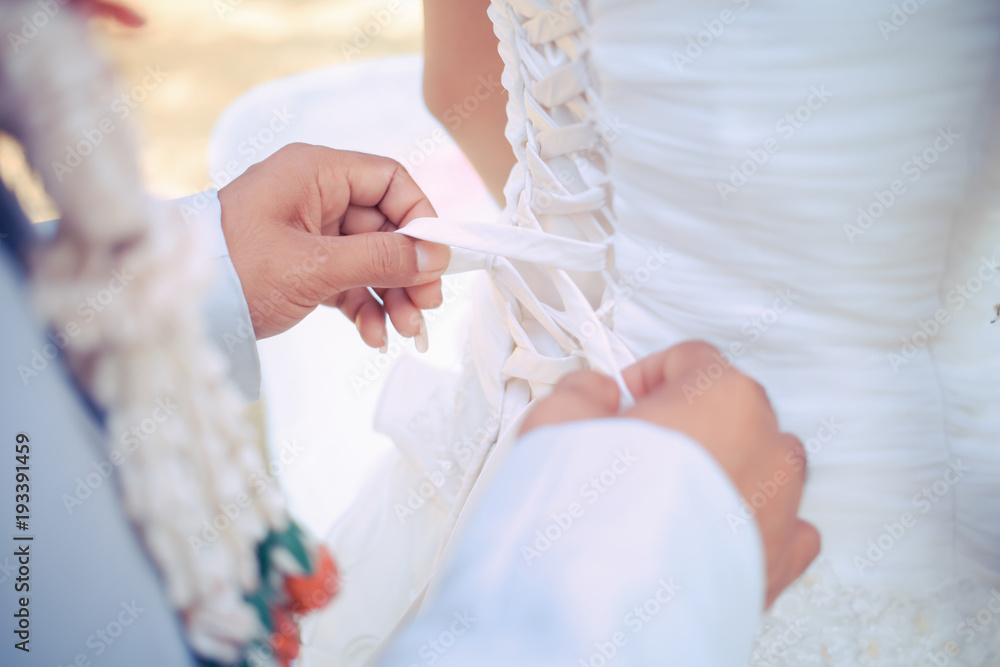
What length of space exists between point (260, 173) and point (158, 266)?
23 cm

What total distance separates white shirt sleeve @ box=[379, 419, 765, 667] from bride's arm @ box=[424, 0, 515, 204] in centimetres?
54

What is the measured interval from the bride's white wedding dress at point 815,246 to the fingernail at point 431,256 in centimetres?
3

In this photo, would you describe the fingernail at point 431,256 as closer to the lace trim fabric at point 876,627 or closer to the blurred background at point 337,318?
the blurred background at point 337,318

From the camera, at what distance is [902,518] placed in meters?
0.47

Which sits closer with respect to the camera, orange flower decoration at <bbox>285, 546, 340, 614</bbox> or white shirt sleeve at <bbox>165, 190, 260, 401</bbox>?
white shirt sleeve at <bbox>165, 190, 260, 401</bbox>

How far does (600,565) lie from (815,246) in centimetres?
26

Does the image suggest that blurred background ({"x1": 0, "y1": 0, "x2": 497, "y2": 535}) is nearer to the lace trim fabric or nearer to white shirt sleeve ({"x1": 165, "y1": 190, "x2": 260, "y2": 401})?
white shirt sleeve ({"x1": 165, "y1": 190, "x2": 260, "y2": 401})

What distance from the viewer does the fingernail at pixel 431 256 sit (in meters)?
0.59

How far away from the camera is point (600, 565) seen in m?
0.31

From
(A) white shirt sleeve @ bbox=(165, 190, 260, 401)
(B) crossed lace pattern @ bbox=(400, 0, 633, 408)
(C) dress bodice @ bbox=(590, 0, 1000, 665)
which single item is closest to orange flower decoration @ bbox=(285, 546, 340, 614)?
(A) white shirt sleeve @ bbox=(165, 190, 260, 401)


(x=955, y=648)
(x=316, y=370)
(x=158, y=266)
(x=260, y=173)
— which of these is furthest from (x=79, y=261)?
(x=316, y=370)

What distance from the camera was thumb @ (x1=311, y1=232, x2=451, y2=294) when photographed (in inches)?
23.3

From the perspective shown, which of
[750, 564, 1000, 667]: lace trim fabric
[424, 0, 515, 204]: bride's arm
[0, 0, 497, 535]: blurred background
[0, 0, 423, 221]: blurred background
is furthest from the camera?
[0, 0, 423, 221]: blurred background

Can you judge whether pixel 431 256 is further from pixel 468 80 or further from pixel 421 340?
pixel 468 80
